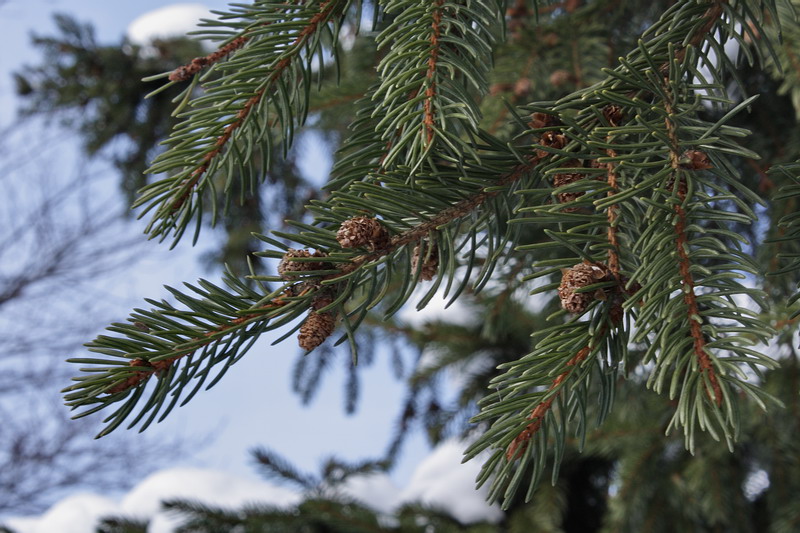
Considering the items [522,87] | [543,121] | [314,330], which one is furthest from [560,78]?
[314,330]

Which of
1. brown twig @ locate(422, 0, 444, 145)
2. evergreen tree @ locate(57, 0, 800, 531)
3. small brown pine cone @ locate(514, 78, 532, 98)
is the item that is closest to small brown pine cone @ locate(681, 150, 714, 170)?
evergreen tree @ locate(57, 0, 800, 531)

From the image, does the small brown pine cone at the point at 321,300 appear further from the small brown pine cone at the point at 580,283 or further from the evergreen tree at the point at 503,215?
the small brown pine cone at the point at 580,283

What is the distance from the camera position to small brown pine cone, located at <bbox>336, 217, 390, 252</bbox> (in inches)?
12.6

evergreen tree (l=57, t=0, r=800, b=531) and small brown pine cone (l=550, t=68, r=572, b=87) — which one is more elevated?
small brown pine cone (l=550, t=68, r=572, b=87)

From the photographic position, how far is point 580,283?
31 centimetres

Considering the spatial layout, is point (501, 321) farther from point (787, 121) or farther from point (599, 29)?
point (787, 121)

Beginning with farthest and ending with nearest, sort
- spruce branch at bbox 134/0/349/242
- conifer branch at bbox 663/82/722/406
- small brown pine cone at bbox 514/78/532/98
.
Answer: small brown pine cone at bbox 514/78/532/98
spruce branch at bbox 134/0/349/242
conifer branch at bbox 663/82/722/406

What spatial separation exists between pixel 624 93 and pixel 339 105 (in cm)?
63

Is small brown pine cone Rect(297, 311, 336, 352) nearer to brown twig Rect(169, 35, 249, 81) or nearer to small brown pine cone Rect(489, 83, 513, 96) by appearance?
brown twig Rect(169, 35, 249, 81)

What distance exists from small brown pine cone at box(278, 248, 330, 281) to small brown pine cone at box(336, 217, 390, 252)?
0.01m

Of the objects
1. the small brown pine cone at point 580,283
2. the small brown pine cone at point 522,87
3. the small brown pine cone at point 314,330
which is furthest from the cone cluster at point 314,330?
the small brown pine cone at point 522,87

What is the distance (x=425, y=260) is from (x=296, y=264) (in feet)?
0.22

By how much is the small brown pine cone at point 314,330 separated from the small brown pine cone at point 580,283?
10 cm

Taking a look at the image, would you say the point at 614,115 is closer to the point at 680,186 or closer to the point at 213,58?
the point at 680,186
